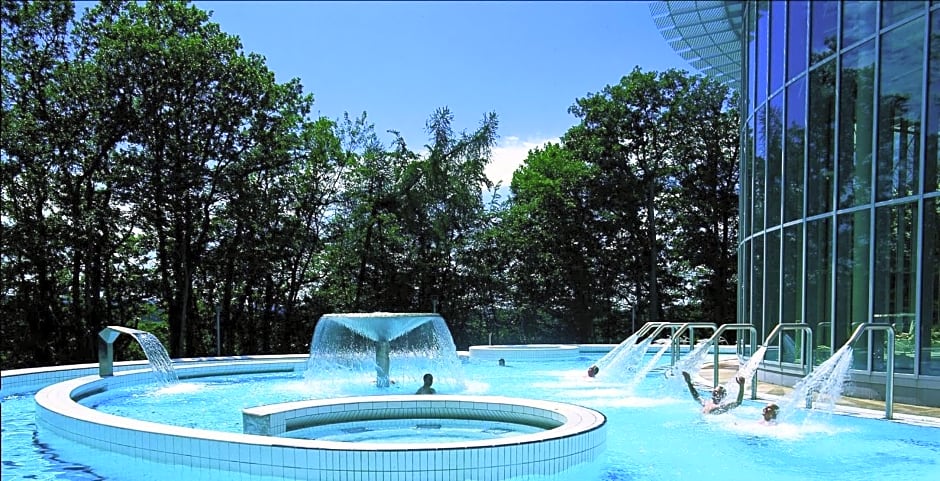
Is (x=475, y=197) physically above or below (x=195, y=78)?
below

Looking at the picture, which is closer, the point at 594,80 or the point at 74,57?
the point at 74,57

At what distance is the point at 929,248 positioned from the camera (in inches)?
319

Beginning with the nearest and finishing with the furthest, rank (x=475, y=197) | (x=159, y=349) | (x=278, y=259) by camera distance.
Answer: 1. (x=159, y=349)
2. (x=278, y=259)
3. (x=475, y=197)

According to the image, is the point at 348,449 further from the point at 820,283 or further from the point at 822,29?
the point at 822,29

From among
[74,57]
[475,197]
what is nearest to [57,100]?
[74,57]

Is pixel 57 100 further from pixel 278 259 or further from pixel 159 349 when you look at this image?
pixel 159 349

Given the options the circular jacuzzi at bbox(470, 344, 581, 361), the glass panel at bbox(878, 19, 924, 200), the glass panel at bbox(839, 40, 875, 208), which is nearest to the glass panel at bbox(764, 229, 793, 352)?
the glass panel at bbox(839, 40, 875, 208)

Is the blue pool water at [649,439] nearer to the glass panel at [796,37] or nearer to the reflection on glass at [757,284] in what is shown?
the reflection on glass at [757,284]

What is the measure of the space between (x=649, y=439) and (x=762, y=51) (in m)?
7.99

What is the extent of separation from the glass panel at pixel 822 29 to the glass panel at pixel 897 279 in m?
2.52

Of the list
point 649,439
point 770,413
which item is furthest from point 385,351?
point 770,413

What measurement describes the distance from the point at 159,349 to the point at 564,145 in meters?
17.0

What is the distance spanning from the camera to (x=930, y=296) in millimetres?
8000

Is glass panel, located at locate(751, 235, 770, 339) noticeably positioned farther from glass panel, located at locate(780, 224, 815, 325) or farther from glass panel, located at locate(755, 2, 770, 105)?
glass panel, located at locate(755, 2, 770, 105)
